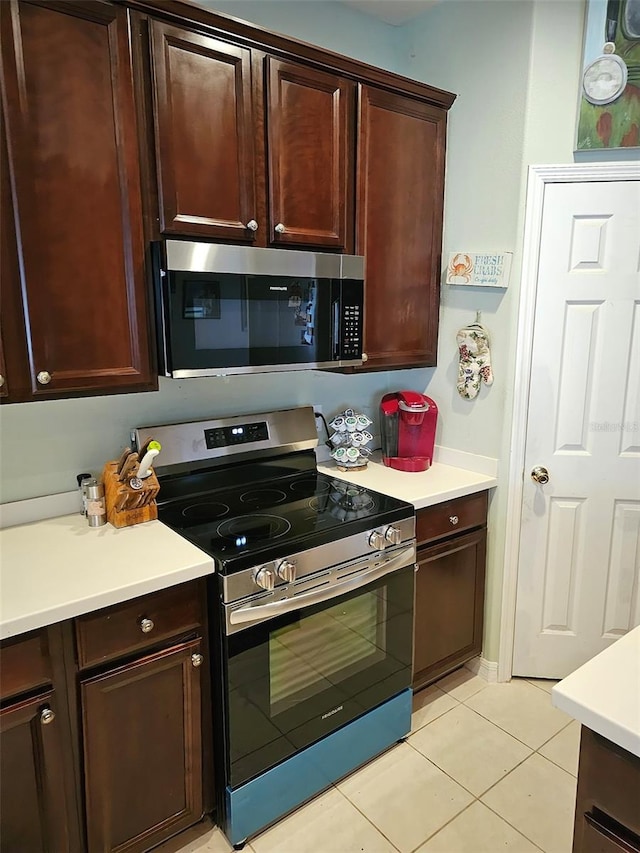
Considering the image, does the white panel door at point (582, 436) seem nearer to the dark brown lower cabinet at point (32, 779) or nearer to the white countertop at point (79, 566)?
the white countertop at point (79, 566)

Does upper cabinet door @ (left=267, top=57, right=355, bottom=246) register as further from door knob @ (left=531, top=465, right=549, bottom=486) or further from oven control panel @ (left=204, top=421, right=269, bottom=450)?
door knob @ (left=531, top=465, right=549, bottom=486)

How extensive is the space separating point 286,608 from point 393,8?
93.7 inches

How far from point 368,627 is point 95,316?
4.32 feet

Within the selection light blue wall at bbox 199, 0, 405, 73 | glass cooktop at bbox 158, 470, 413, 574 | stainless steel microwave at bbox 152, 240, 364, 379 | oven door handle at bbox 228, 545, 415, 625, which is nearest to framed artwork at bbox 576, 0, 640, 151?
light blue wall at bbox 199, 0, 405, 73

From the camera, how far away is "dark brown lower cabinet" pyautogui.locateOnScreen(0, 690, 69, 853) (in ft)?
4.59

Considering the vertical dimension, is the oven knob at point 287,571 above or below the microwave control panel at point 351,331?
below

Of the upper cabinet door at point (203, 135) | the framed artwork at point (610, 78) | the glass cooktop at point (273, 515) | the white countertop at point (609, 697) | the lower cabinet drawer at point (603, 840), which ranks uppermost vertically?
the framed artwork at point (610, 78)

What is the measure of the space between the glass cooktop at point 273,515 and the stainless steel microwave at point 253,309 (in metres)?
0.47

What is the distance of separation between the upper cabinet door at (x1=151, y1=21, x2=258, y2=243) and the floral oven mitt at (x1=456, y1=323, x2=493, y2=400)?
106 cm

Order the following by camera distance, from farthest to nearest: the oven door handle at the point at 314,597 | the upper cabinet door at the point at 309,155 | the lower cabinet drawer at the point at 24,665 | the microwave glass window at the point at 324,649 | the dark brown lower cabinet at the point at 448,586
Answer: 1. the dark brown lower cabinet at the point at 448,586
2. the upper cabinet door at the point at 309,155
3. the microwave glass window at the point at 324,649
4. the oven door handle at the point at 314,597
5. the lower cabinet drawer at the point at 24,665

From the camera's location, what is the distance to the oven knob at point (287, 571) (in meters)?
1.71

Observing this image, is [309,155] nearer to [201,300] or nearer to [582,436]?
[201,300]

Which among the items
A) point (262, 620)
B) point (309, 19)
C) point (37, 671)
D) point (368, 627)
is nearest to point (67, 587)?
point (37, 671)

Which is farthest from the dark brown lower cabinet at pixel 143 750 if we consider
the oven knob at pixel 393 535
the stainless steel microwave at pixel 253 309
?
the stainless steel microwave at pixel 253 309
